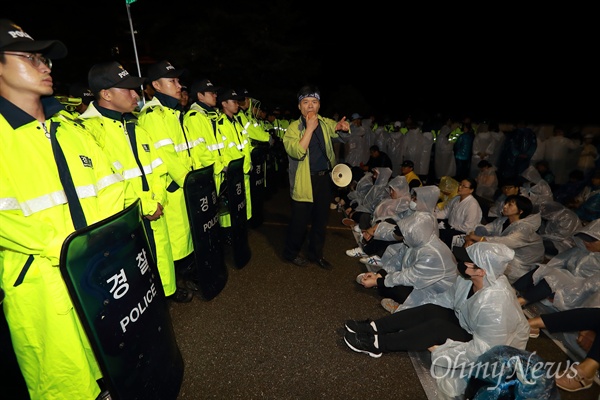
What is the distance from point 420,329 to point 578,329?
1.41 metres

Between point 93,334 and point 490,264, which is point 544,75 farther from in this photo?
point 93,334

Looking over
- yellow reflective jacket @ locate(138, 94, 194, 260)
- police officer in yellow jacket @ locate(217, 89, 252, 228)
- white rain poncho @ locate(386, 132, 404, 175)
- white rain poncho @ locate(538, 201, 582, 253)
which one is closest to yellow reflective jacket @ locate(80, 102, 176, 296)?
yellow reflective jacket @ locate(138, 94, 194, 260)

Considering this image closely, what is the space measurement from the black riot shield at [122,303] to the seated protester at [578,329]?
9.72ft

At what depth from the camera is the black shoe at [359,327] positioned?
2992 mm

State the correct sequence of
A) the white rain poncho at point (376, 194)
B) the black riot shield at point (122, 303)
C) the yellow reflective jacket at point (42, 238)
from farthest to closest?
the white rain poncho at point (376, 194)
the yellow reflective jacket at point (42, 238)
the black riot shield at point (122, 303)

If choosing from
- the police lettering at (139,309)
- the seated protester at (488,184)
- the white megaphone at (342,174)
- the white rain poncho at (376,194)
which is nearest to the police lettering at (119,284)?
the police lettering at (139,309)

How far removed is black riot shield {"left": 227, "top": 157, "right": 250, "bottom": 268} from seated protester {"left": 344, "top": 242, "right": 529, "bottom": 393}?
168cm

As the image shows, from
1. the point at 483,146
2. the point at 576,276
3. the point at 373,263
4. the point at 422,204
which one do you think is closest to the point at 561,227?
the point at 576,276

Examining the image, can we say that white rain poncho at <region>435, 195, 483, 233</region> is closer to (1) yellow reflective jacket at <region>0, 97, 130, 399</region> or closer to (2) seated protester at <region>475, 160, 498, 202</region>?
(2) seated protester at <region>475, 160, 498, 202</region>

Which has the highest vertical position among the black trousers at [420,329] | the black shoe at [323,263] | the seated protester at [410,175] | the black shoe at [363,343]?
the seated protester at [410,175]

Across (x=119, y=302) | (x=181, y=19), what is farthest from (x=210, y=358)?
(x=181, y=19)

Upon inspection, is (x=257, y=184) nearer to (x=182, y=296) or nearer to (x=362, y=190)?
(x=362, y=190)

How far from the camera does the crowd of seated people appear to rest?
2551mm

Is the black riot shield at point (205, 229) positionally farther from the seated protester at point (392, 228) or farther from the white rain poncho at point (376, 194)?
the white rain poncho at point (376, 194)
